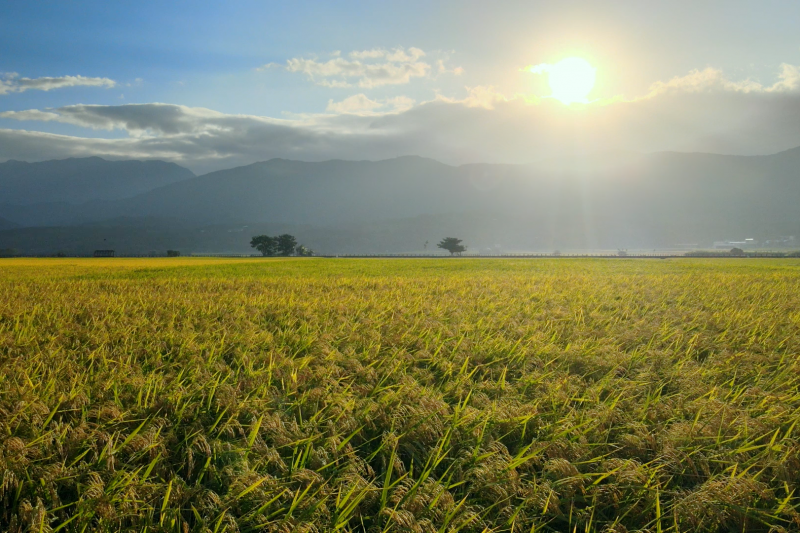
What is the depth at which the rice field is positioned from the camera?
3.76 m

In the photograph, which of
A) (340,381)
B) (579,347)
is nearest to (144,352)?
(340,381)

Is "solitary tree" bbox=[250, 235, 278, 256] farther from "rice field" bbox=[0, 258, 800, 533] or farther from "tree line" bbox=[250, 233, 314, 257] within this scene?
"rice field" bbox=[0, 258, 800, 533]

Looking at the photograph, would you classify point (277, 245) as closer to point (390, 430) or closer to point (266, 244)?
point (266, 244)

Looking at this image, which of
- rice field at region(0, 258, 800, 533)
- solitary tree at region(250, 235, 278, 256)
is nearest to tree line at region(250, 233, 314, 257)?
solitary tree at region(250, 235, 278, 256)

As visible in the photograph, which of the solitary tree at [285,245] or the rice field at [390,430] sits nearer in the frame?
the rice field at [390,430]

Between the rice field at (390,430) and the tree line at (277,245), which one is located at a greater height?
the tree line at (277,245)

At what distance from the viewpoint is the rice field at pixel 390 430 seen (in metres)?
3.76

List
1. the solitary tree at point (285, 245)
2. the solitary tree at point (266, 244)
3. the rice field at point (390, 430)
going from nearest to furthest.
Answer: the rice field at point (390, 430), the solitary tree at point (285, 245), the solitary tree at point (266, 244)

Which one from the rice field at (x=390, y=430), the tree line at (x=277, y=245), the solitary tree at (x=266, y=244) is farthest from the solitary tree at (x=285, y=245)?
the rice field at (x=390, y=430)

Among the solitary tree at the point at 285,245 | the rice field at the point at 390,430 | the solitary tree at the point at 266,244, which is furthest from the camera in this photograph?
the solitary tree at the point at 266,244

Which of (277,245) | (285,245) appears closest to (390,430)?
(285,245)

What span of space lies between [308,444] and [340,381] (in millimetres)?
2161

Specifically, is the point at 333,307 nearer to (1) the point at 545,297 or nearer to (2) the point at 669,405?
(1) the point at 545,297

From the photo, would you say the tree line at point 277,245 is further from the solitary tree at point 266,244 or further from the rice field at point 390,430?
the rice field at point 390,430
